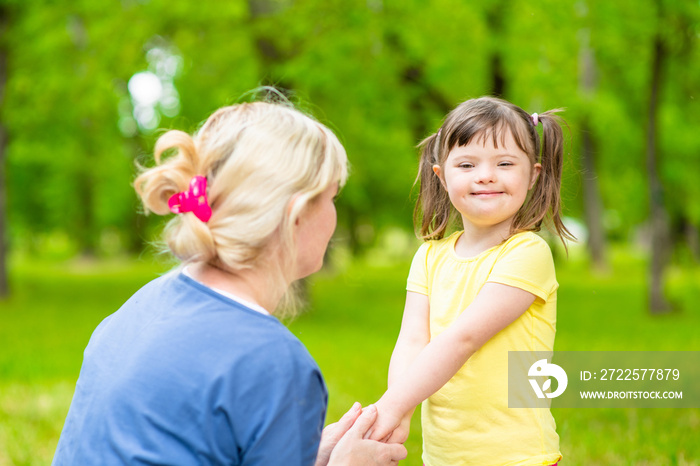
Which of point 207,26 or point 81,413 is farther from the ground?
point 207,26

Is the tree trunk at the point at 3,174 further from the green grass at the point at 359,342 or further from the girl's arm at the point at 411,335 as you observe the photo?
the girl's arm at the point at 411,335

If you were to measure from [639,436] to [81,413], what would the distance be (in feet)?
12.2

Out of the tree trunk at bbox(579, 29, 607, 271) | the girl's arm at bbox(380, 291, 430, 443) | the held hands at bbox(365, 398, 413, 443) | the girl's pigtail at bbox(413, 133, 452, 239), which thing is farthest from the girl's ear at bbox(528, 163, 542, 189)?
the tree trunk at bbox(579, 29, 607, 271)

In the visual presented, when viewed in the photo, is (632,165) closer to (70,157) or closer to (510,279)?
(70,157)

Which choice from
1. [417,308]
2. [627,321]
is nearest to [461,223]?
[417,308]

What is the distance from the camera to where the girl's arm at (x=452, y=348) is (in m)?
2.13

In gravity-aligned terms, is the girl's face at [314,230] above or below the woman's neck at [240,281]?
above

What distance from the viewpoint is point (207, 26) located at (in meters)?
11.9

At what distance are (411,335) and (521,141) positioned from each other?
0.73 m

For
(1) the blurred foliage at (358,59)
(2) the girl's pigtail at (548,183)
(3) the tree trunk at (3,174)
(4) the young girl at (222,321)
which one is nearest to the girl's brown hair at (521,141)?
(2) the girl's pigtail at (548,183)

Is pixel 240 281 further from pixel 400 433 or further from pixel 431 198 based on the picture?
pixel 431 198

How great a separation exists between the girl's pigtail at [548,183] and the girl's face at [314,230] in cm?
76

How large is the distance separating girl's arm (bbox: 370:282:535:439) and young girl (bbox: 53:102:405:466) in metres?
0.50

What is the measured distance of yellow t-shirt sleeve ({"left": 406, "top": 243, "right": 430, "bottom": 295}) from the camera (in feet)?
7.91
